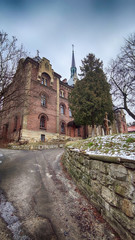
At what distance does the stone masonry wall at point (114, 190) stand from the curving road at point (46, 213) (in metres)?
0.27

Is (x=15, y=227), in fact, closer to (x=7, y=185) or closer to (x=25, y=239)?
(x=25, y=239)

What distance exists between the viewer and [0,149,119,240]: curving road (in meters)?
2.18

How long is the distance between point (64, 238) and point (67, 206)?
3.47 ft

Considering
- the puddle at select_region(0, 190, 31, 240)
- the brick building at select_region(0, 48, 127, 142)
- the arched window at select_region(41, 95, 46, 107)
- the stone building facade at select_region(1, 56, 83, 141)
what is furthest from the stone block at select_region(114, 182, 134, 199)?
the arched window at select_region(41, 95, 46, 107)

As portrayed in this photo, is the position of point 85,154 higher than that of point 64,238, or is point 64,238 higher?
point 85,154

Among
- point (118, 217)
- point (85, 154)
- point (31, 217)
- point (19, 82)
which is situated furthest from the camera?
point (19, 82)

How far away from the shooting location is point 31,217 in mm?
2621

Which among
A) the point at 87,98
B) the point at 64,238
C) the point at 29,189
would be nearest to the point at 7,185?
the point at 29,189

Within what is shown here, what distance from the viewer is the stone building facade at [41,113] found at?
16453 mm

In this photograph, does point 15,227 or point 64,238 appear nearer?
point 64,238

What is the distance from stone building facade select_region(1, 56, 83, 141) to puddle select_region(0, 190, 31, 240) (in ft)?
42.8

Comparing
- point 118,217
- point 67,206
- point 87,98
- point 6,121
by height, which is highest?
point 87,98

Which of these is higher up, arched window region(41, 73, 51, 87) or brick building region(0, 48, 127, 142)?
arched window region(41, 73, 51, 87)

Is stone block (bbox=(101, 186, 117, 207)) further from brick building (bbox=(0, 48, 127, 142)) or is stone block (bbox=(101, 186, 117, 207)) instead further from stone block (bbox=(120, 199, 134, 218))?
brick building (bbox=(0, 48, 127, 142))
